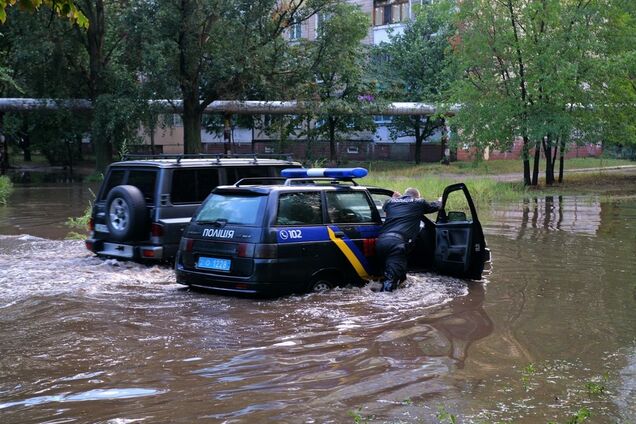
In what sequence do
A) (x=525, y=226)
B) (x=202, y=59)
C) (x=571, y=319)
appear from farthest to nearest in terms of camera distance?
(x=202, y=59) → (x=525, y=226) → (x=571, y=319)

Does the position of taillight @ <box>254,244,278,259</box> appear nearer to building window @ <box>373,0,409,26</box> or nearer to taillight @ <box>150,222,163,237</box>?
taillight @ <box>150,222,163,237</box>

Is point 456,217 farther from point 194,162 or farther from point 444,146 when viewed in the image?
point 444,146

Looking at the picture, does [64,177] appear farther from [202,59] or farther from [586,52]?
[586,52]

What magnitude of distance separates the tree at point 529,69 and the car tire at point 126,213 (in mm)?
19558

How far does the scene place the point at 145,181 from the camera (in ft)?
35.3

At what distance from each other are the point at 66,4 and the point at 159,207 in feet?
16.3

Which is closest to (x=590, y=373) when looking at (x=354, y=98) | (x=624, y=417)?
(x=624, y=417)

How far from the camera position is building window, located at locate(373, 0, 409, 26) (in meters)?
48.8

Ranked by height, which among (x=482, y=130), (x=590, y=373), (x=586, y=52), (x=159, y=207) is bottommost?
(x=590, y=373)

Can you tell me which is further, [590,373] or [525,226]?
[525,226]

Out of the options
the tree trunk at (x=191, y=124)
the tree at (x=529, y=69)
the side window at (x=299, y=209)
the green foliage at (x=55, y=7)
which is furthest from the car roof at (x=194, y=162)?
the tree trunk at (x=191, y=124)

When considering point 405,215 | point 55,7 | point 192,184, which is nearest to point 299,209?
point 405,215

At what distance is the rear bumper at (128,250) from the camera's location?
33.7 ft

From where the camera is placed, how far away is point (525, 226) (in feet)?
56.5
